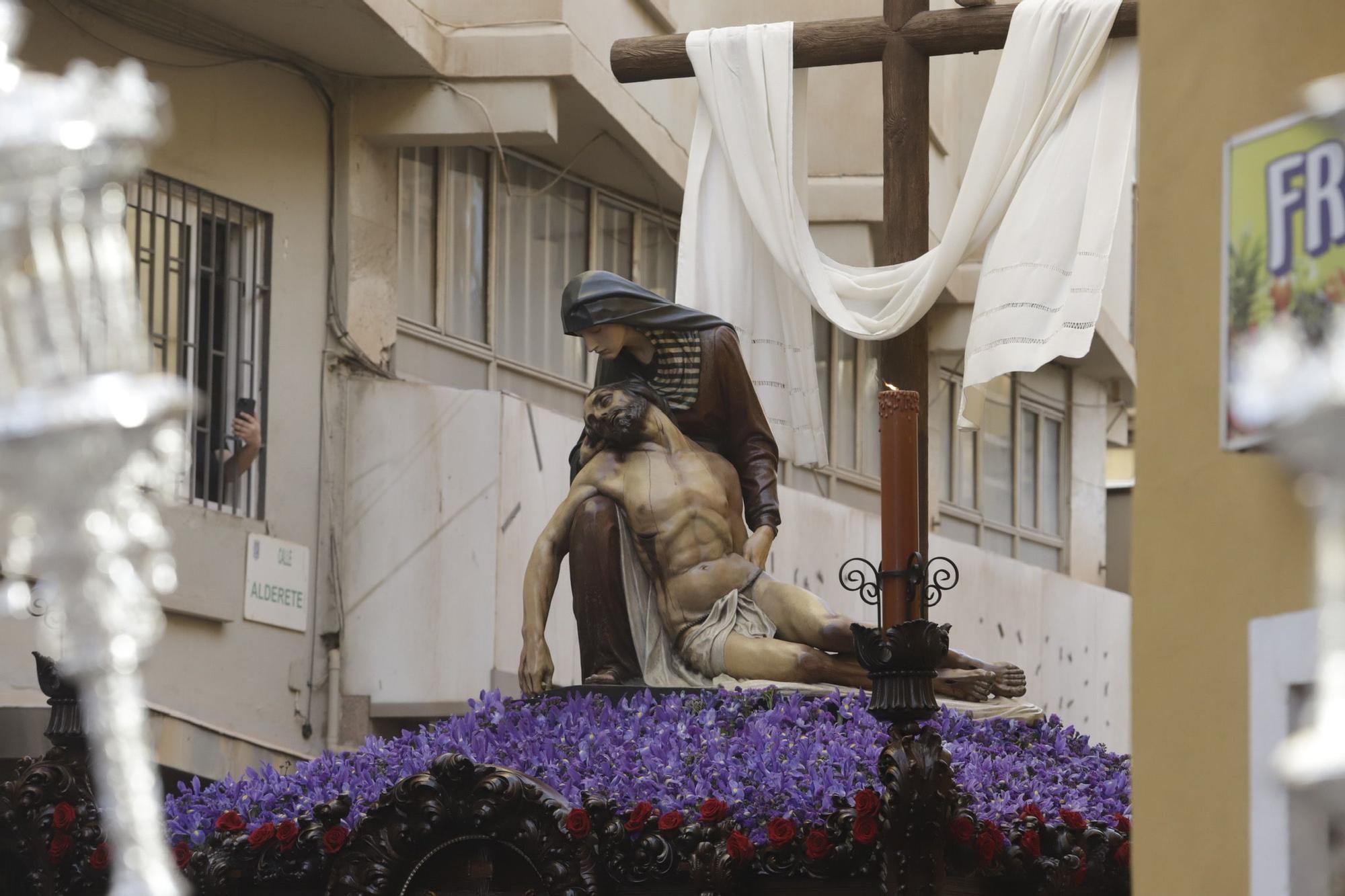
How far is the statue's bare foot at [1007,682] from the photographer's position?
25.7ft

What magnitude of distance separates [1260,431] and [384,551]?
38.7ft

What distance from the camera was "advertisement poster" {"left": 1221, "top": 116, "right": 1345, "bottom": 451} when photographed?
3.29m

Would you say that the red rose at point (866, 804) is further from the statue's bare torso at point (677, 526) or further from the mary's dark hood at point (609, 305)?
the mary's dark hood at point (609, 305)

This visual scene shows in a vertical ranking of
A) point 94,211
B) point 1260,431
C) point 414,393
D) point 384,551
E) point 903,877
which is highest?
point 414,393

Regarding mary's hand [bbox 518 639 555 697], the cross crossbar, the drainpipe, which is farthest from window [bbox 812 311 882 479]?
mary's hand [bbox 518 639 555 697]

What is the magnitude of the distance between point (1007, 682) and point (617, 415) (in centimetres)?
163

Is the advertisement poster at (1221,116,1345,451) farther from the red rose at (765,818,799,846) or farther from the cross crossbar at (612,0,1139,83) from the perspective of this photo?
the cross crossbar at (612,0,1139,83)

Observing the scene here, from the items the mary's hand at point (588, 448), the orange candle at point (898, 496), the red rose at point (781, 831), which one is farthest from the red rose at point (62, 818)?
the orange candle at point (898, 496)

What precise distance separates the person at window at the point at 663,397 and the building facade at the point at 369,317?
4088mm

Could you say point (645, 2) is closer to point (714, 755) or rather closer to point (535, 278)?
point (535, 278)

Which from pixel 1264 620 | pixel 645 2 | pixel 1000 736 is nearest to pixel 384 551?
pixel 645 2

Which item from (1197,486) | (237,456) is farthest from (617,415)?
(237,456)

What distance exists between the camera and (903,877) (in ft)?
19.2

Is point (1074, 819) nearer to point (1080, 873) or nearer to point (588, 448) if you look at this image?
point (1080, 873)
